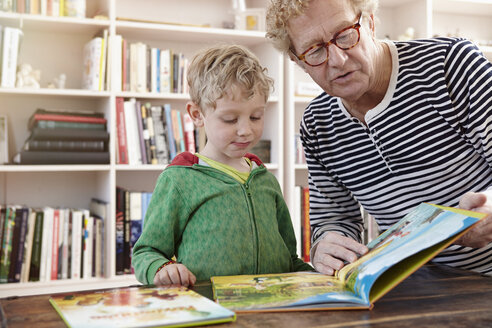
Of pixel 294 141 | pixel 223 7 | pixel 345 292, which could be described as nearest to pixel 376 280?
pixel 345 292

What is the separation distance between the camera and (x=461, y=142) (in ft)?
3.98

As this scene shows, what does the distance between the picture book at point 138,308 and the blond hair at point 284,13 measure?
63 cm

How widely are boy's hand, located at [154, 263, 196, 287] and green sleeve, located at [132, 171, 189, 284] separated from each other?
0.15 feet

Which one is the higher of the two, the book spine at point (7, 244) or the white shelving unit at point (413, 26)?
the white shelving unit at point (413, 26)

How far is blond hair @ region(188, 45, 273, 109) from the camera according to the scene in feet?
3.83

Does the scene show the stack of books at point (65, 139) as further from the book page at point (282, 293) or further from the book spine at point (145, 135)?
the book page at point (282, 293)

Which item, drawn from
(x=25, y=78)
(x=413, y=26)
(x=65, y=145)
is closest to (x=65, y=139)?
(x=65, y=145)

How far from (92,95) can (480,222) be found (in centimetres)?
198

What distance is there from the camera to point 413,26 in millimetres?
3258

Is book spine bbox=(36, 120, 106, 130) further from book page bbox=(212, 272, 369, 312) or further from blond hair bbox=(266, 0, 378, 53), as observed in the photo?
book page bbox=(212, 272, 369, 312)

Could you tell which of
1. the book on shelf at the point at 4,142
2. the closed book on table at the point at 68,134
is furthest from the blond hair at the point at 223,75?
the book on shelf at the point at 4,142

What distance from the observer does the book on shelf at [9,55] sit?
2.40m

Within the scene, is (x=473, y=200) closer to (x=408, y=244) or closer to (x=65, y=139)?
(x=408, y=244)

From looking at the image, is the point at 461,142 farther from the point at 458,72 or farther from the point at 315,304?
the point at 315,304
